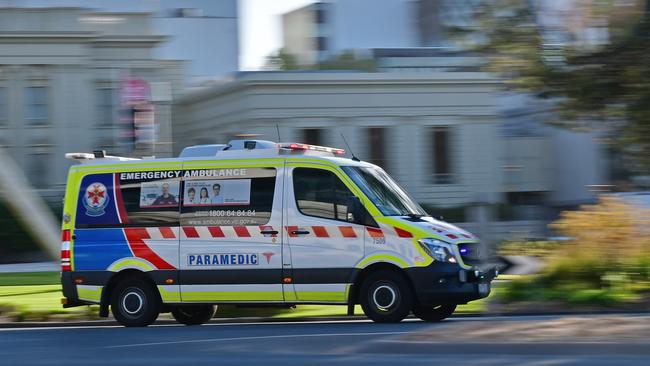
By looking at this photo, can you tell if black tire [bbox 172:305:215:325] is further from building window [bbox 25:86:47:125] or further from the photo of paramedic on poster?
building window [bbox 25:86:47:125]

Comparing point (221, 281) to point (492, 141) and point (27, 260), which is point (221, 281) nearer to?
point (27, 260)

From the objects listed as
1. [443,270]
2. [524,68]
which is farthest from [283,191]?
[524,68]

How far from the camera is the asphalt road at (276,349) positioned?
9602 mm

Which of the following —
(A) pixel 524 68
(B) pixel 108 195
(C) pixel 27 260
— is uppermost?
(A) pixel 524 68

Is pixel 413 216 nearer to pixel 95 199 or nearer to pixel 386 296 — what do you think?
pixel 386 296

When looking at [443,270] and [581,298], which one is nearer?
[443,270]

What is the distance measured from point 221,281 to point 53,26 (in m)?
27.1

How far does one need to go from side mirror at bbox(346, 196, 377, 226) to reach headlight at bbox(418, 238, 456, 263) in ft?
2.13

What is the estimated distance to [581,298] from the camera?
14.9m

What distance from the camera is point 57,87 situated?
39.0m

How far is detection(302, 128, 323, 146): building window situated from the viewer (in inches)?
1431

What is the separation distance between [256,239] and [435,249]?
225 centimetres

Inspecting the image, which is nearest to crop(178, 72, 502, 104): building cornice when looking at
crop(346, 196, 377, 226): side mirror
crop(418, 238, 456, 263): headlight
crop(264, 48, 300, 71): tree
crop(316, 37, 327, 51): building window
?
crop(346, 196, 377, 226): side mirror

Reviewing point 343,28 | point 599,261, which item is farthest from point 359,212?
point 343,28
